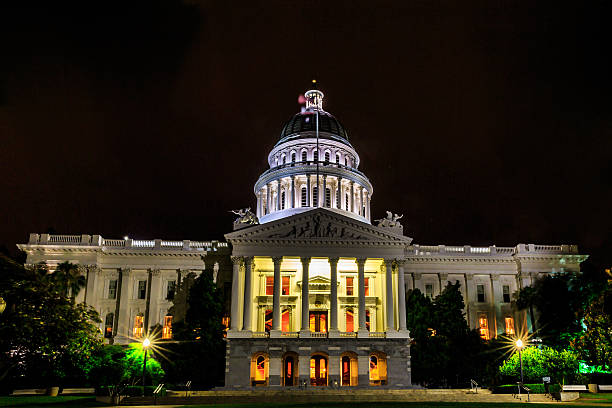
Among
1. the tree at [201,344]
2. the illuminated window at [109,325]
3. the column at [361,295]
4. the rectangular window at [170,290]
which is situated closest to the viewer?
the tree at [201,344]

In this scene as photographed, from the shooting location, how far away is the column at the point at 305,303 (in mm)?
54156

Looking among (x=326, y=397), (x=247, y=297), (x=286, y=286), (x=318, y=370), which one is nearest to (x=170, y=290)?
(x=247, y=297)

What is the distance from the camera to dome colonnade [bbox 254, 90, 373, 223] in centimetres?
7662

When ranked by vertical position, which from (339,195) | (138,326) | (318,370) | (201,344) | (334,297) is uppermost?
(339,195)

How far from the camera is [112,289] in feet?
210

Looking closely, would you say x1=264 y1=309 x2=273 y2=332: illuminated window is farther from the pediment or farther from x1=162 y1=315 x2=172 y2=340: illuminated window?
x1=162 y1=315 x2=172 y2=340: illuminated window

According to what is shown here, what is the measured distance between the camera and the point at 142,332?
2458 inches

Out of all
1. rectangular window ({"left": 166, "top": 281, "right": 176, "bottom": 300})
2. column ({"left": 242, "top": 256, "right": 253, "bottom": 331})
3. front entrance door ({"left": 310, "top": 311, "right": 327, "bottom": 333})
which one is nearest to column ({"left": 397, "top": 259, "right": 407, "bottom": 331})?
front entrance door ({"left": 310, "top": 311, "right": 327, "bottom": 333})

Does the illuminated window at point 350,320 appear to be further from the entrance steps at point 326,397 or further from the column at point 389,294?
the entrance steps at point 326,397

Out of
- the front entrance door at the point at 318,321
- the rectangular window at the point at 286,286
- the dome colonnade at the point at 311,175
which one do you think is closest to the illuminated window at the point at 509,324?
the front entrance door at the point at 318,321

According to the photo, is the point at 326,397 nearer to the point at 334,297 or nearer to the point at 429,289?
the point at 334,297

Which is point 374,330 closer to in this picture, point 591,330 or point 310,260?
point 310,260

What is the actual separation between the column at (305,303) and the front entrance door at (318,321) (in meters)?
3.90

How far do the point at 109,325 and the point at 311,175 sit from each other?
1223 inches
